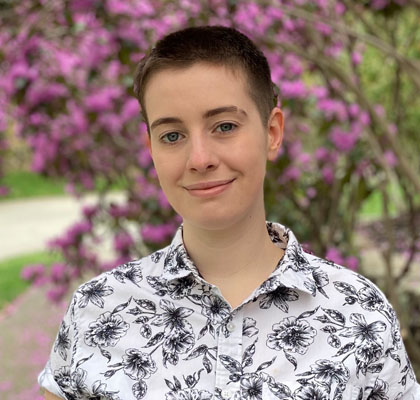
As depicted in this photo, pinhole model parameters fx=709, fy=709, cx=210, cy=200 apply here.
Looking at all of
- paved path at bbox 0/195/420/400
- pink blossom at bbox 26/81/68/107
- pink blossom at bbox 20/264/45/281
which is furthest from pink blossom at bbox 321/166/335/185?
pink blossom at bbox 20/264/45/281

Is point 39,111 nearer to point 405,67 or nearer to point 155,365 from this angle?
point 405,67

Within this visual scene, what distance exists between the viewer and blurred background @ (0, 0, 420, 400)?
3.21m

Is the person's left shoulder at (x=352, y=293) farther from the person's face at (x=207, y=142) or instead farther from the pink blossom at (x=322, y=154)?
the pink blossom at (x=322, y=154)

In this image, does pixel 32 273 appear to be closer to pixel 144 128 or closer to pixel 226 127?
pixel 144 128

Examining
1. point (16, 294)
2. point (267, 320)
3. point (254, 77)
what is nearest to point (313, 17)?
point (254, 77)

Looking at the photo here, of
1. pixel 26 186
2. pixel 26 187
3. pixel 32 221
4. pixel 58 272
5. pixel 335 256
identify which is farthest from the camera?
pixel 26 186

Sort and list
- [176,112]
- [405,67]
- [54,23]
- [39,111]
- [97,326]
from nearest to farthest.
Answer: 1. [176,112]
2. [97,326]
3. [405,67]
4. [54,23]
5. [39,111]

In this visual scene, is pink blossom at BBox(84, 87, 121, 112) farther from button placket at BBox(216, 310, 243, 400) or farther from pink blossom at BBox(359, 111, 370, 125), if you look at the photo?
button placket at BBox(216, 310, 243, 400)

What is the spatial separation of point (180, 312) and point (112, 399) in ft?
0.65

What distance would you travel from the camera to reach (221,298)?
131 centimetres

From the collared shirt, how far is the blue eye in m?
0.23

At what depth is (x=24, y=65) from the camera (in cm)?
369

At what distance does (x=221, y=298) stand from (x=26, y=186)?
14836mm

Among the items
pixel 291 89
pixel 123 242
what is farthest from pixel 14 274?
pixel 291 89
